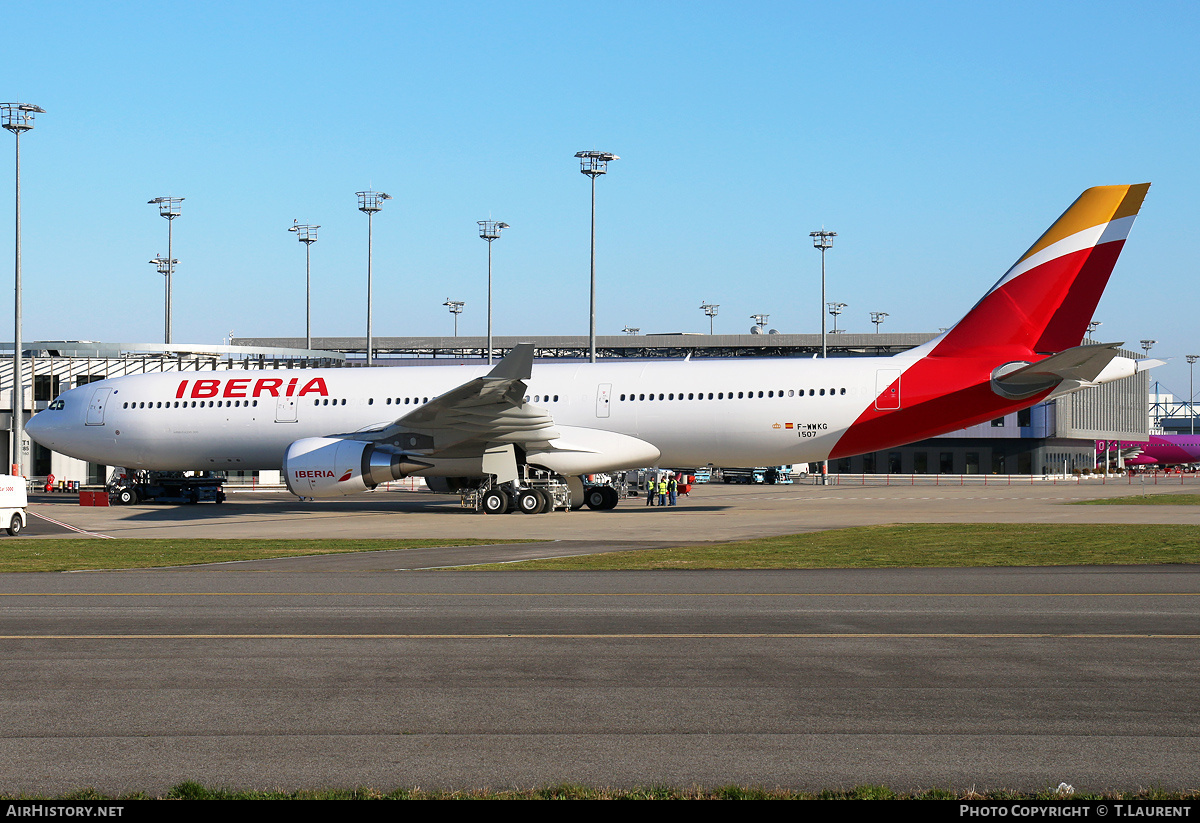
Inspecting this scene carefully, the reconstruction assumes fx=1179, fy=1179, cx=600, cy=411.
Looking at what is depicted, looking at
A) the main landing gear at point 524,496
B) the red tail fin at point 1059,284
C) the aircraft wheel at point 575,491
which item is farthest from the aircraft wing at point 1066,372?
the aircraft wheel at point 575,491

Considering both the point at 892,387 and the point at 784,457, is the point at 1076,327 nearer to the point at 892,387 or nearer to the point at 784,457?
the point at 892,387

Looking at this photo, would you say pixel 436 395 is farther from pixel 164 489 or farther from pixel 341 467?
pixel 164 489

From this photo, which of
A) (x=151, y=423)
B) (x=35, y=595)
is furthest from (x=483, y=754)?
(x=151, y=423)

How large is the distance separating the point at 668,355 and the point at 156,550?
259ft

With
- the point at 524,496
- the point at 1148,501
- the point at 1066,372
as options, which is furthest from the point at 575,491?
the point at 1148,501

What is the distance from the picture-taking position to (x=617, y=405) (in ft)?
106

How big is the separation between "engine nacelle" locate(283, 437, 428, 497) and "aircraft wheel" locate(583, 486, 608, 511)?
6409mm

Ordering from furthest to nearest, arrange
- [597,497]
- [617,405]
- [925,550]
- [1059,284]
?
[597,497], [617,405], [1059,284], [925,550]

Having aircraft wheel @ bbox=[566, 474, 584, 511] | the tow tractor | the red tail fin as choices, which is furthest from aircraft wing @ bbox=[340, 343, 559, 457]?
the red tail fin

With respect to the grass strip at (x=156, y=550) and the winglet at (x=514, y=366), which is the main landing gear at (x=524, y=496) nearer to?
the winglet at (x=514, y=366)

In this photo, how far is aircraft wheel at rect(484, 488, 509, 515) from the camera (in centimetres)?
3198

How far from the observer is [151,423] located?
3616 centimetres

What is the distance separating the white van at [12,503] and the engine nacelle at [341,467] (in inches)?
265
